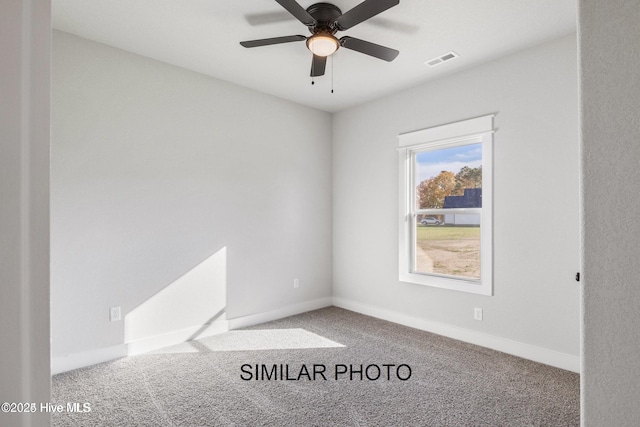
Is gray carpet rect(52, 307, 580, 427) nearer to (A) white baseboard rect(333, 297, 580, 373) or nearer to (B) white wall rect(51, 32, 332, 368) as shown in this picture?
(A) white baseboard rect(333, 297, 580, 373)

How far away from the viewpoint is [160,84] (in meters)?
3.30

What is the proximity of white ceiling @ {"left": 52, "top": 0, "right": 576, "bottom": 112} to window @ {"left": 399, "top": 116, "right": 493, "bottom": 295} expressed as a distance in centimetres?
70

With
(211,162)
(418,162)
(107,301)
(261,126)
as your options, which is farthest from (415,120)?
(107,301)

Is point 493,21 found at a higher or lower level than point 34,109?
higher

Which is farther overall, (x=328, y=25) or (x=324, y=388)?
(x=324, y=388)

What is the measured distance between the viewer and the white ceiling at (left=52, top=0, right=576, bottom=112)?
2.45 metres

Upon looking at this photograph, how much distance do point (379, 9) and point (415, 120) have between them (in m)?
1.94

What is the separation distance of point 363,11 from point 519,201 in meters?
2.16

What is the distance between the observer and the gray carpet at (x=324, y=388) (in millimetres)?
2158

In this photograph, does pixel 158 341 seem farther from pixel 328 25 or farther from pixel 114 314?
pixel 328 25

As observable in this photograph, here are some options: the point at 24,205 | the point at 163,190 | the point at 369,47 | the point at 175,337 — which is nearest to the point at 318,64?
the point at 369,47

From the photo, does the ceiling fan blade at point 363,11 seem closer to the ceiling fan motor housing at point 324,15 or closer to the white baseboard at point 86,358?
the ceiling fan motor housing at point 324,15

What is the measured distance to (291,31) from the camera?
2801mm

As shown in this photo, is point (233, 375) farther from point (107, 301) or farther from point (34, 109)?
point (34, 109)
